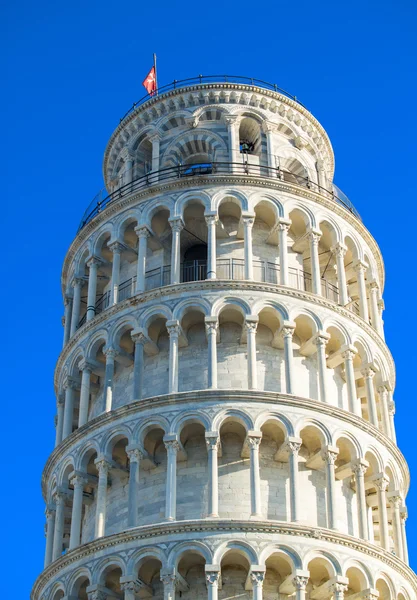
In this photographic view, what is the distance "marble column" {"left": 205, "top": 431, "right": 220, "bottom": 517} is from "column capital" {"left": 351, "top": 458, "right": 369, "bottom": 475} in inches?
179

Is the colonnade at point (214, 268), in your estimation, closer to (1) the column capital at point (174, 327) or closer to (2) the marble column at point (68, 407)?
(1) the column capital at point (174, 327)

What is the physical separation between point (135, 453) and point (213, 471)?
2.66m

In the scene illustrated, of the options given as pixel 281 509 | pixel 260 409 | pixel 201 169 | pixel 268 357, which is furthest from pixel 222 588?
pixel 201 169

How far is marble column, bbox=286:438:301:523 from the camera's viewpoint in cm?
3269

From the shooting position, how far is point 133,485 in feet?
110

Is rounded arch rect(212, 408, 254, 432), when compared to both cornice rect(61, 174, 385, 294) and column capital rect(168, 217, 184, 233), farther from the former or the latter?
cornice rect(61, 174, 385, 294)

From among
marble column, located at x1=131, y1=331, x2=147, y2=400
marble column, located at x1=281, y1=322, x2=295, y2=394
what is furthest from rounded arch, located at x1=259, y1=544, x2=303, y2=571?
marble column, located at x1=131, y1=331, x2=147, y2=400

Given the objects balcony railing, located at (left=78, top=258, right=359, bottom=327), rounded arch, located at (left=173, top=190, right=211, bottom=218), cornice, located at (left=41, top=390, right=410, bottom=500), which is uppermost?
rounded arch, located at (left=173, top=190, right=211, bottom=218)

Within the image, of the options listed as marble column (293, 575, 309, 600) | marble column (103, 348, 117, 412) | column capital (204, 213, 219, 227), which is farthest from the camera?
column capital (204, 213, 219, 227)

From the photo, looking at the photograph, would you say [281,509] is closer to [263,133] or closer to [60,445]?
[60,445]

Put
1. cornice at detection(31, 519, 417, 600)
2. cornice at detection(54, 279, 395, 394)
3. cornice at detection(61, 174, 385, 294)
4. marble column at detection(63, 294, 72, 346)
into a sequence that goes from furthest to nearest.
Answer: marble column at detection(63, 294, 72, 346) → cornice at detection(61, 174, 385, 294) → cornice at detection(54, 279, 395, 394) → cornice at detection(31, 519, 417, 600)

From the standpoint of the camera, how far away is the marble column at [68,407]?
38219 mm

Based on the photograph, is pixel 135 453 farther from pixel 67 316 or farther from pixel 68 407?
pixel 67 316

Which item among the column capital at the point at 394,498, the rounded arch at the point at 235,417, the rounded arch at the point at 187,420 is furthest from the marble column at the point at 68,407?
the column capital at the point at 394,498
